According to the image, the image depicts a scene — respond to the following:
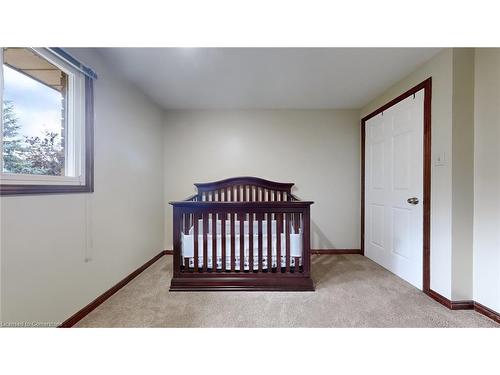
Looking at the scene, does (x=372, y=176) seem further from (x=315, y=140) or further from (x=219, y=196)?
(x=219, y=196)

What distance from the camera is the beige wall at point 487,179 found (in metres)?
1.55

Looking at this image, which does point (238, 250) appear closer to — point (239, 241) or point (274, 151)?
point (239, 241)

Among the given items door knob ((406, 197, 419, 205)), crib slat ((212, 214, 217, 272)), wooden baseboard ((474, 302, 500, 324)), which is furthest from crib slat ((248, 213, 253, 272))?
wooden baseboard ((474, 302, 500, 324))

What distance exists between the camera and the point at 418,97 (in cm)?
207

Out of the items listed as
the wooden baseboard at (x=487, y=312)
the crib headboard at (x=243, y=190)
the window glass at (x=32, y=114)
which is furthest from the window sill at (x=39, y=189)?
the wooden baseboard at (x=487, y=312)

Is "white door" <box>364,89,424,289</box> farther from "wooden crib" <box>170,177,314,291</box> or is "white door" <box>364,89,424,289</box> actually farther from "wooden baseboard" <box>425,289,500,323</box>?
"wooden crib" <box>170,177,314,291</box>

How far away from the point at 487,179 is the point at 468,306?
1041 millimetres

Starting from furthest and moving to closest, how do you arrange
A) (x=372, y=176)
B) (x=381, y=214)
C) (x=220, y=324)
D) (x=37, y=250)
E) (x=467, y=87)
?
(x=372, y=176)
(x=381, y=214)
(x=467, y=87)
(x=220, y=324)
(x=37, y=250)

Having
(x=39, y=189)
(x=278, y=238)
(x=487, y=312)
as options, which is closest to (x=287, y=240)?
(x=278, y=238)

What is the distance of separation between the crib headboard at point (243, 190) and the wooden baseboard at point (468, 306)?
6.27 feet

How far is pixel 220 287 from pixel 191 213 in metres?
0.79

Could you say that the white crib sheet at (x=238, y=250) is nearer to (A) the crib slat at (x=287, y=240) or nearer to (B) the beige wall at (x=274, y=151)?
(A) the crib slat at (x=287, y=240)

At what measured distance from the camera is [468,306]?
5.50 feet
